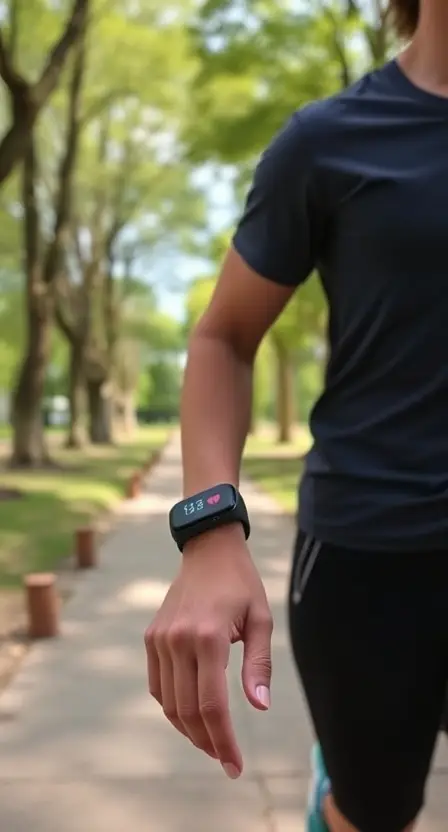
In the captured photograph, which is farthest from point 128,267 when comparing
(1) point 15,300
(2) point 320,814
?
(2) point 320,814

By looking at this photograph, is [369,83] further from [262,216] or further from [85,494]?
[85,494]

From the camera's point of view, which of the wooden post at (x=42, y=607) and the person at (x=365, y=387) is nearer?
the person at (x=365, y=387)

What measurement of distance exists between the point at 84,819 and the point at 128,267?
29547mm

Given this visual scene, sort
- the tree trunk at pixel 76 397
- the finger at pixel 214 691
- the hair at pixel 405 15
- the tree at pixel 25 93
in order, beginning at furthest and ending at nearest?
the tree trunk at pixel 76 397, the tree at pixel 25 93, the hair at pixel 405 15, the finger at pixel 214 691

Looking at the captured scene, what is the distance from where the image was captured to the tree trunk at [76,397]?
929 inches

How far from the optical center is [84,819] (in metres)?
3.07

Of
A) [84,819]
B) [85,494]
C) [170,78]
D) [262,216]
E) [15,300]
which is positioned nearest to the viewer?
[262,216]

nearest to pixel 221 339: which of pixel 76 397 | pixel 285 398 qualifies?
pixel 76 397

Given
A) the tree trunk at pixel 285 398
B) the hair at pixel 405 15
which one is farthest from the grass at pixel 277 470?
the hair at pixel 405 15

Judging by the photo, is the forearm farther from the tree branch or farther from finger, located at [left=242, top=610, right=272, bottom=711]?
the tree branch

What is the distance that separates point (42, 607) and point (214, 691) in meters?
4.46

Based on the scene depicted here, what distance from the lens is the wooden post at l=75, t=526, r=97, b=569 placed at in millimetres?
7633

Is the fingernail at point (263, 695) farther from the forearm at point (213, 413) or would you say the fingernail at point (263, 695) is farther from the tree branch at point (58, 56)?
the tree branch at point (58, 56)

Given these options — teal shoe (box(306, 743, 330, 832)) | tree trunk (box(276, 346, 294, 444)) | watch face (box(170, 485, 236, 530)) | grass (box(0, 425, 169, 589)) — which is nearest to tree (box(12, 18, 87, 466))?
grass (box(0, 425, 169, 589))
